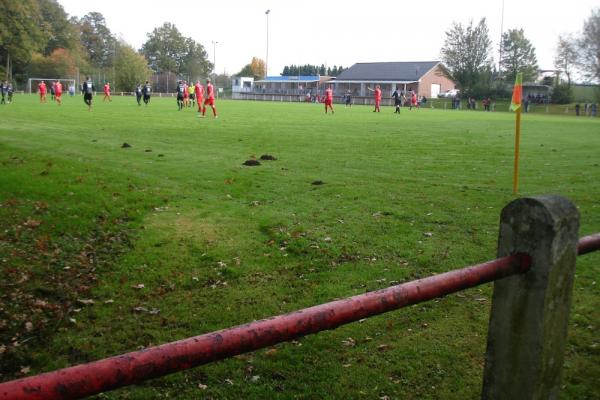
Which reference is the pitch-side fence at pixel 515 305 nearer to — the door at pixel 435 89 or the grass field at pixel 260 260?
the grass field at pixel 260 260

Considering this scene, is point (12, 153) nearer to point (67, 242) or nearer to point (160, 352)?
point (67, 242)

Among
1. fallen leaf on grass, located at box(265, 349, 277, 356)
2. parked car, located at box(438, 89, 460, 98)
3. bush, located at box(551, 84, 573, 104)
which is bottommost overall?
fallen leaf on grass, located at box(265, 349, 277, 356)

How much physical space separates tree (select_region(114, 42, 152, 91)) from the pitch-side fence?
88.0 metres

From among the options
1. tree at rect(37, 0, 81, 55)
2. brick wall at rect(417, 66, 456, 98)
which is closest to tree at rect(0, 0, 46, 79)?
tree at rect(37, 0, 81, 55)

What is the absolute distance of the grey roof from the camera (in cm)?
9338

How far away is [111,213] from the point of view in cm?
884

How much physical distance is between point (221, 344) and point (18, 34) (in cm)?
9650

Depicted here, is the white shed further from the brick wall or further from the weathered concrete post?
the weathered concrete post

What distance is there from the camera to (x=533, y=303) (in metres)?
2.54

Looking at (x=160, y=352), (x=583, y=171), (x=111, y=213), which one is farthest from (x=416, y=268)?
(x=583, y=171)

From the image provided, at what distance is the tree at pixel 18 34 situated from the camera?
83.7 m

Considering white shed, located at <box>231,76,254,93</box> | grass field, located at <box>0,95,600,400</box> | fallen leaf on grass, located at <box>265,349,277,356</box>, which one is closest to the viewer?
grass field, located at <box>0,95,600,400</box>

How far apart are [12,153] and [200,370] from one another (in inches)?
452

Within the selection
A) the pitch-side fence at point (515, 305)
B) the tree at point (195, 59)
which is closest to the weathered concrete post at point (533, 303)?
the pitch-side fence at point (515, 305)
